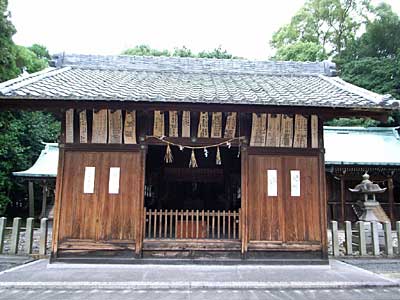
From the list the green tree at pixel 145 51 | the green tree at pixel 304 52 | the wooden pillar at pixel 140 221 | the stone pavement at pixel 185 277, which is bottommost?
the stone pavement at pixel 185 277

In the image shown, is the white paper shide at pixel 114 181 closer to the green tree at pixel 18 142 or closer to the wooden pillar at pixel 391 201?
the green tree at pixel 18 142

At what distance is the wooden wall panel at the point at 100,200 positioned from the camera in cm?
718

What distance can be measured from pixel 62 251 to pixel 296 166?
5.40 m

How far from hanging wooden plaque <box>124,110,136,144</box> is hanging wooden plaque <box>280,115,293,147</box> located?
3345 millimetres

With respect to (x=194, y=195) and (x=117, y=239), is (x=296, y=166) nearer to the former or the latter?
(x=117, y=239)

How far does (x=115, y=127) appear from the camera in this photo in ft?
24.5

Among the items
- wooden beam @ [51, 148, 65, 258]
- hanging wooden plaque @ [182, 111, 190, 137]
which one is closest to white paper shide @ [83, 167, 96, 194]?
wooden beam @ [51, 148, 65, 258]

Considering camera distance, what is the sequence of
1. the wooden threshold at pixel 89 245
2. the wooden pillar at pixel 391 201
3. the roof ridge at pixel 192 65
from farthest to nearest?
the wooden pillar at pixel 391 201 < the roof ridge at pixel 192 65 < the wooden threshold at pixel 89 245

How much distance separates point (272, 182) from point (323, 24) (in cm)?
3174

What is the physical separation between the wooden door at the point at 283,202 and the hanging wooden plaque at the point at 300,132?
0.30 m

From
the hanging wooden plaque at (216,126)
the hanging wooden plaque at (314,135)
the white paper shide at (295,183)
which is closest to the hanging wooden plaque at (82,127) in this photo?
the hanging wooden plaque at (216,126)

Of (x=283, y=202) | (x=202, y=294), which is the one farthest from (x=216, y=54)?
(x=202, y=294)

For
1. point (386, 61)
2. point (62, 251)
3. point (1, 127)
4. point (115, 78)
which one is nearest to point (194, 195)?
point (115, 78)

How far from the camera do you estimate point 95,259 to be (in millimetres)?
7066
